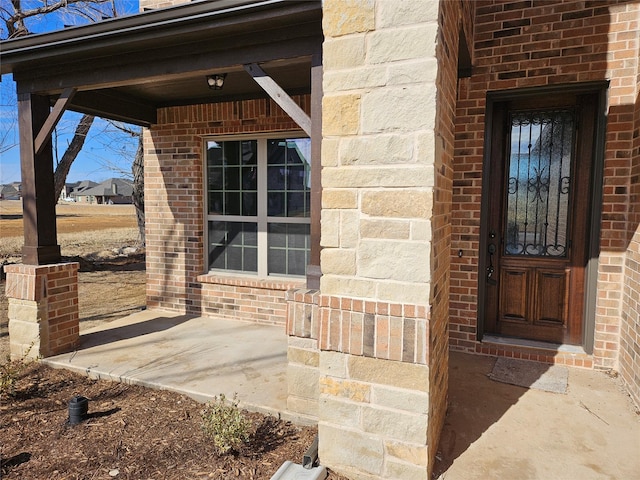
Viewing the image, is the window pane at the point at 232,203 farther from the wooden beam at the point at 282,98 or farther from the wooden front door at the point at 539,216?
the wooden front door at the point at 539,216

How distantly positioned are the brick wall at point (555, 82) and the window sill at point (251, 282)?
6.28 feet

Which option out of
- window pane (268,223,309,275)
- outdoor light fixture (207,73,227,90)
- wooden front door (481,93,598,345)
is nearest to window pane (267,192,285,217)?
window pane (268,223,309,275)

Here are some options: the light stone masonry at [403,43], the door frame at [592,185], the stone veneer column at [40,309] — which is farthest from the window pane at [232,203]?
the light stone masonry at [403,43]

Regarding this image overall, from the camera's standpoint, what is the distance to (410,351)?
1981 mm

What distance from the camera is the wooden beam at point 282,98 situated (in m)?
2.86

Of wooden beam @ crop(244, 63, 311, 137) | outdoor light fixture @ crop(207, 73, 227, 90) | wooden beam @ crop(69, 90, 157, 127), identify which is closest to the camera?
wooden beam @ crop(244, 63, 311, 137)

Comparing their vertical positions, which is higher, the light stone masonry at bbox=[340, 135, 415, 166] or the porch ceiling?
the porch ceiling

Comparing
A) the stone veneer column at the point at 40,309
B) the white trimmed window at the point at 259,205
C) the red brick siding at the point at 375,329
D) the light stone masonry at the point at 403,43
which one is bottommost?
the stone veneer column at the point at 40,309

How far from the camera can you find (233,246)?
532 cm

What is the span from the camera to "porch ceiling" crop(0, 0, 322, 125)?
2.90 m

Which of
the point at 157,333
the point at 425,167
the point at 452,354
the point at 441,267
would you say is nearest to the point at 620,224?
the point at 452,354

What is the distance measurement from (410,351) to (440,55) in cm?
144

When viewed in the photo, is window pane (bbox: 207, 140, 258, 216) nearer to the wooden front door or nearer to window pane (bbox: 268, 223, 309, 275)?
window pane (bbox: 268, 223, 309, 275)

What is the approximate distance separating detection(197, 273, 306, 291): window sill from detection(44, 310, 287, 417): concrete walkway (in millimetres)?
490
